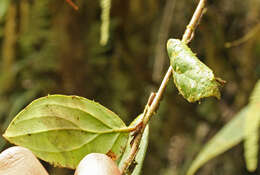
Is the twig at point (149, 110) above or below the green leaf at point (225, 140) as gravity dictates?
above

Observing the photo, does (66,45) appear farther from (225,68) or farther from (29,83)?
(225,68)

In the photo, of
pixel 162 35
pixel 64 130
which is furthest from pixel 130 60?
pixel 64 130

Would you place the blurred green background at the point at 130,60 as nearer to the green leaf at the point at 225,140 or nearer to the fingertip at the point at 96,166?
the green leaf at the point at 225,140

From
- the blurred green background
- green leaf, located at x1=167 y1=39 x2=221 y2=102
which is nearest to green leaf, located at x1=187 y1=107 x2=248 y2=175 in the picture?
the blurred green background

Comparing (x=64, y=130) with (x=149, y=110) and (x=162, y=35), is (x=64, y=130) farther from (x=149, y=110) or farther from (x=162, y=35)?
(x=162, y=35)

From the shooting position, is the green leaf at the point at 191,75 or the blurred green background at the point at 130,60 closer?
the green leaf at the point at 191,75

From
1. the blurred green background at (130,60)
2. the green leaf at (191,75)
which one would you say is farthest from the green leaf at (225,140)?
the green leaf at (191,75)

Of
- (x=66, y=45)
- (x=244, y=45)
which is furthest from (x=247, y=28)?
(x=66, y=45)
